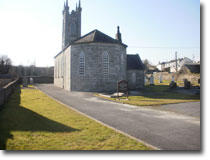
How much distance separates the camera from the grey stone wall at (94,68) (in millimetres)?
27047

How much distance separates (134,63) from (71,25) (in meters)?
22.9

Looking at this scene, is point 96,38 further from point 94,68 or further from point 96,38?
point 94,68

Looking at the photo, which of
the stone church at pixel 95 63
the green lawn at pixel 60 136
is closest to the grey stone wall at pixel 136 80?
the stone church at pixel 95 63

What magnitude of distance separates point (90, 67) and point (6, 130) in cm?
2077

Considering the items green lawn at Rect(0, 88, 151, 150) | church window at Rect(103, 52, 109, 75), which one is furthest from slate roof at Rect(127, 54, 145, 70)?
green lawn at Rect(0, 88, 151, 150)

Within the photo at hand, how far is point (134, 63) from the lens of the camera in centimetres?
3675

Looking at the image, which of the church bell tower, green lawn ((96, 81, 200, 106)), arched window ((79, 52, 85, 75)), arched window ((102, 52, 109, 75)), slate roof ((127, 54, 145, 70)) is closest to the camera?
green lawn ((96, 81, 200, 106))

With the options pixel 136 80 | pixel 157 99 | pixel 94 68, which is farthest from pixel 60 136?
pixel 136 80

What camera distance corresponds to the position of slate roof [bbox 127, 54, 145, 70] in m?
35.5

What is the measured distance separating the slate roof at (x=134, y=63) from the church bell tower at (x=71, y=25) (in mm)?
18555

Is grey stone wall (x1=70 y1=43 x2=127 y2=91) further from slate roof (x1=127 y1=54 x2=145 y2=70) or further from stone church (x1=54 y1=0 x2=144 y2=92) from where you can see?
slate roof (x1=127 y1=54 x2=145 y2=70)

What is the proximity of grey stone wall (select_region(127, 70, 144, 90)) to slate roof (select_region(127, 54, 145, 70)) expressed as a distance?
87 centimetres

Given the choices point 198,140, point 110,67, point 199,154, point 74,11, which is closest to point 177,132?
point 198,140

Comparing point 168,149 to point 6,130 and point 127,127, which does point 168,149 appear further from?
point 6,130
